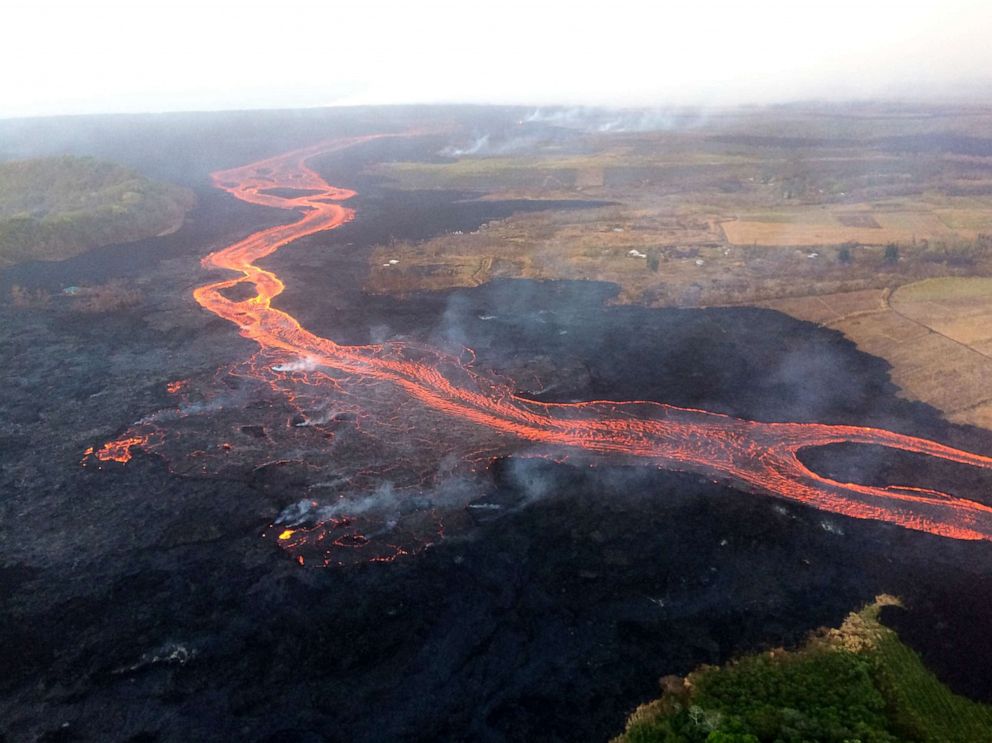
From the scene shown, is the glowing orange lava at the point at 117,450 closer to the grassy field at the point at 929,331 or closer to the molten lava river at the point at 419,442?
the molten lava river at the point at 419,442

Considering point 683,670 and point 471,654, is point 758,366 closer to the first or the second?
point 683,670

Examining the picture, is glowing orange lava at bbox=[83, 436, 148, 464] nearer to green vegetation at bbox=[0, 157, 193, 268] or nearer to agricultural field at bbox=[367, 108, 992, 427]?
agricultural field at bbox=[367, 108, 992, 427]

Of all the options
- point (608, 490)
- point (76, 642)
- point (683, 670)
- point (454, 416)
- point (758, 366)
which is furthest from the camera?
point (758, 366)

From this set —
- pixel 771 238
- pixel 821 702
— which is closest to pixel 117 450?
pixel 821 702

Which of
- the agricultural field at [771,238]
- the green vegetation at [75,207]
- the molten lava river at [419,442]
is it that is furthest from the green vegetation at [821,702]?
the green vegetation at [75,207]

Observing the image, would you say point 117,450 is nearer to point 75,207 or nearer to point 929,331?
point 929,331

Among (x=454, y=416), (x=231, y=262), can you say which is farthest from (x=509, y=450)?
(x=231, y=262)

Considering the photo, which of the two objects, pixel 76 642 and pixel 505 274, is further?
pixel 505 274
